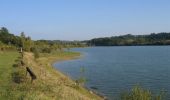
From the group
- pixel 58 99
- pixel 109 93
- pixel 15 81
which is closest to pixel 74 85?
pixel 109 93

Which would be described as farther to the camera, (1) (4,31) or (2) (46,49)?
(1) (4,31)

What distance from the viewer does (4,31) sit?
559ft

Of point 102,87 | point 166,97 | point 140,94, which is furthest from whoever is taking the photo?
point 102,87

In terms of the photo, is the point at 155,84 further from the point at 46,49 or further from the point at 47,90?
the point at 46,49

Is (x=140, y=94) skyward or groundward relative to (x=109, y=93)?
skyward

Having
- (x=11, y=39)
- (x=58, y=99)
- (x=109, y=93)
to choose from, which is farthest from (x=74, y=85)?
(x=11, y=39)

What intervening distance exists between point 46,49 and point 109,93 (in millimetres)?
114807

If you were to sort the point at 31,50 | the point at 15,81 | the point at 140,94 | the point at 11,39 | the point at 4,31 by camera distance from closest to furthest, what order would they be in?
the point at 140,94, the point at 15,81, the point at 31,50, the point at 11,39, the point at 4,31

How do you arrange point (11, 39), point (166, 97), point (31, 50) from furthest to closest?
point (11, 39) → point (31, 50) → point (166, 97)

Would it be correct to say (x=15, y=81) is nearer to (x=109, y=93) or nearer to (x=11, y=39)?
(x=109, y=93)

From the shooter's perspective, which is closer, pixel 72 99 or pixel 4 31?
pixel 72 99

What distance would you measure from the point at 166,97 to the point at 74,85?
10265 mm

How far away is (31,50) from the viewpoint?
135625 mm

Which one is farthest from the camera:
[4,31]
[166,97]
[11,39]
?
[4,31]
